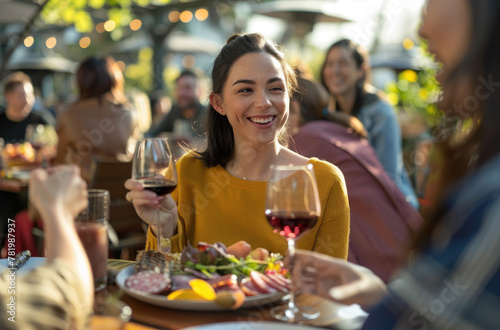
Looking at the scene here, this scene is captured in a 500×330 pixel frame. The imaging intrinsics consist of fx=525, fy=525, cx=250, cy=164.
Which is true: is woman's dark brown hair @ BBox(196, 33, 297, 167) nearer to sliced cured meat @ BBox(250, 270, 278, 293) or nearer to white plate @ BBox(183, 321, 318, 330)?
sliced cured meat @ BBox(250, 270, 278, 293)

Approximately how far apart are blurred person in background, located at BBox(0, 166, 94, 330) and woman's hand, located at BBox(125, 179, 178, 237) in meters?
0.58

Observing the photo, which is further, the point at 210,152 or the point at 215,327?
the point at 210,152

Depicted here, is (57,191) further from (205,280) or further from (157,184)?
(157,184)

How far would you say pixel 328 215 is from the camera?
1899mm

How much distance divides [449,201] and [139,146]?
95cm

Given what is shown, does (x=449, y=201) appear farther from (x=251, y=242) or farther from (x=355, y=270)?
(x=251, y=242)

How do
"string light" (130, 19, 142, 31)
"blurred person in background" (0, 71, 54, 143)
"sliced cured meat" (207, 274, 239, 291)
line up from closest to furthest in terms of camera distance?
"sliced cured meat" (207, 274, 239, 291) → "blurred person in background" (0, 71, 54, 143) → "string light" (130, 19, 142, 31)

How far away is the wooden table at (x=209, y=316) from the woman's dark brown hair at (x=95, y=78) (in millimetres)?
3083

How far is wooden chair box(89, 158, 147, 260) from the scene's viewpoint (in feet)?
10.9

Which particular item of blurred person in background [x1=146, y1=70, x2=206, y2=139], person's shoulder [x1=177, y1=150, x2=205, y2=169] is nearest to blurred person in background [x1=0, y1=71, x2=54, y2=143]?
blurred person in background [x1=146, y1=70, x2=206, y2=139]

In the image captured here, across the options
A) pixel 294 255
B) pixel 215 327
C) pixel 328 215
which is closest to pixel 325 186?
pixel 328 215

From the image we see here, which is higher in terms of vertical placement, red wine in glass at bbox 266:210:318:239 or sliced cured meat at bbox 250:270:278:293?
red wine in glass at bbox 266:210:318:239

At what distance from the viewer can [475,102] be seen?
89 cm

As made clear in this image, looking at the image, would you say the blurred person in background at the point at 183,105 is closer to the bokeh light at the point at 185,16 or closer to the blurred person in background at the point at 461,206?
the bokeh light at the point at 185,16
